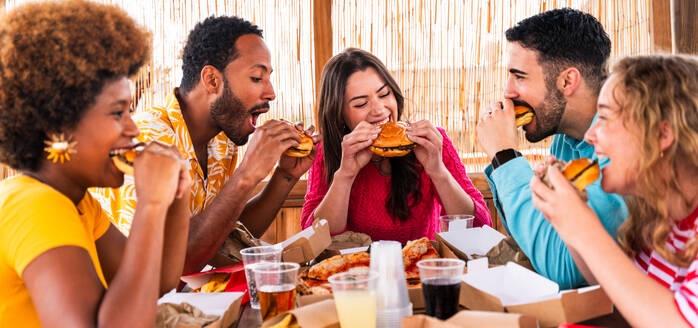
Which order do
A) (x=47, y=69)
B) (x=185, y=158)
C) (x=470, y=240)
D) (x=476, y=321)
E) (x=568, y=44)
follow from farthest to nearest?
(x=185, y=158) → (x=568, y=44) → (x=470, y=240) → (x=47, y=69) → (x=476, y=321)

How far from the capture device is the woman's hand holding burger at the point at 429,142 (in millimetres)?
2711

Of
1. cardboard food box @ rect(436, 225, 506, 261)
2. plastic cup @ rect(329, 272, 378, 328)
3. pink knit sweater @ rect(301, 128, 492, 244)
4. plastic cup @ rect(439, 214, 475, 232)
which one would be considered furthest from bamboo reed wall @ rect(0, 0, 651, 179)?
plastic cup @ rect(329, 272, 378, 328)

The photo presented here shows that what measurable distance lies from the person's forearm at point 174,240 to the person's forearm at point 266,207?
1178 mm

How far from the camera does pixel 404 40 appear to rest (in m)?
4.13

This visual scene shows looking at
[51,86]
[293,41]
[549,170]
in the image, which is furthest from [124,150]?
[293,41]

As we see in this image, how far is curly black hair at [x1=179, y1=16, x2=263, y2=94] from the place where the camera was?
2.78 m

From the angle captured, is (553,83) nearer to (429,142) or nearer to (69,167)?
(429,142)

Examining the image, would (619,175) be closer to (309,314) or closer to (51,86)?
(309,314)

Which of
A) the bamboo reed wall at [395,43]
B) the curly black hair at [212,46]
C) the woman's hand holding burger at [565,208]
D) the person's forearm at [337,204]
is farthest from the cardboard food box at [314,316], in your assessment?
the bamboo reed wall at [395,43]

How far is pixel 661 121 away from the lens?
140 cm

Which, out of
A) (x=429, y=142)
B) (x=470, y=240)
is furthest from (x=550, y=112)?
(x=470, y=240)

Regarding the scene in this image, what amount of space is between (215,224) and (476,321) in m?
1.30

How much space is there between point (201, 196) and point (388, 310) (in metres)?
1.51

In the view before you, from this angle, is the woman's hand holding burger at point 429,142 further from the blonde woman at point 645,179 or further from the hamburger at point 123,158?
the hamburger at point 123,158
